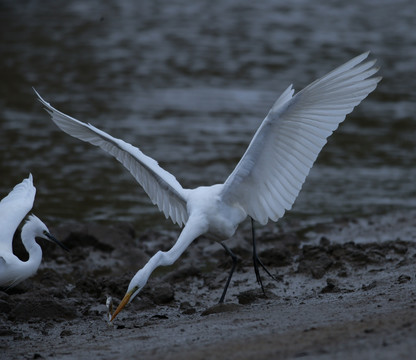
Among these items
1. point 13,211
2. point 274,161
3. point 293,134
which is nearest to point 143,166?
point 13,211

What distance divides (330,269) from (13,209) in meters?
3.21

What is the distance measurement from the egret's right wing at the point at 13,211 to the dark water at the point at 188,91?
298 cm

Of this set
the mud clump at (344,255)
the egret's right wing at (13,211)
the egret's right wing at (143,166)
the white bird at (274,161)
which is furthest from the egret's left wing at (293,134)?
the egret's right wing at (13,211)

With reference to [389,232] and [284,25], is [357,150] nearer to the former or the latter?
[389,232]

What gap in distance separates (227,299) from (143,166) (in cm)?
152

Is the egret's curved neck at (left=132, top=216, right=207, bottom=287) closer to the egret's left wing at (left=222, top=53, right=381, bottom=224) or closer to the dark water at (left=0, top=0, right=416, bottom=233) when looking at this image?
the egret's left wing at (left=222, top=53, right=381, bottom=224)

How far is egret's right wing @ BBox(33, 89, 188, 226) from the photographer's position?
817 cm

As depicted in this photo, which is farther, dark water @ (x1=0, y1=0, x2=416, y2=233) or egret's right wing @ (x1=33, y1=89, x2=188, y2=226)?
dark water @ (x1=0, y1=0, x2=416, y2=233)

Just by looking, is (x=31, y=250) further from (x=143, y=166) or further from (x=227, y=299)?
(x=227, y=299)

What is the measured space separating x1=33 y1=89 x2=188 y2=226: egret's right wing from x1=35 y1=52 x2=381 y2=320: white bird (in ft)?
0.05

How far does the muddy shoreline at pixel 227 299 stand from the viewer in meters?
5.68

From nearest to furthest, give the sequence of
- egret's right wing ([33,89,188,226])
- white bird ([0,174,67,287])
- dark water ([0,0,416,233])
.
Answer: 1. white bird ([0,174,67,287])
2. egret's right wing ([33,89,188,226])
3. dark water ([0,0,416,233])

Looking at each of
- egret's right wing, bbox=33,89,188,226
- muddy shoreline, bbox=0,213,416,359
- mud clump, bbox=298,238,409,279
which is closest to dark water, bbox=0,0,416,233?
muddy shoreline, bbox=0,213,416,359

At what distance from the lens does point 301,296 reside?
789 centimetres
